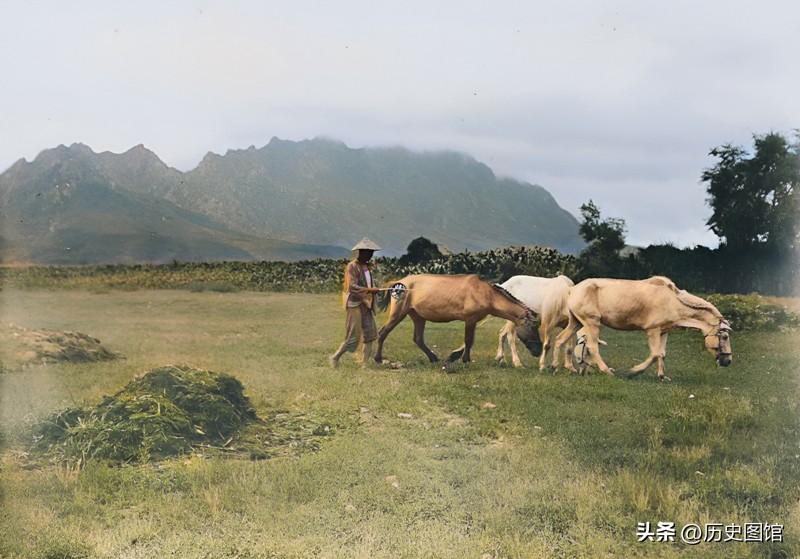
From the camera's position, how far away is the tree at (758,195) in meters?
3.53

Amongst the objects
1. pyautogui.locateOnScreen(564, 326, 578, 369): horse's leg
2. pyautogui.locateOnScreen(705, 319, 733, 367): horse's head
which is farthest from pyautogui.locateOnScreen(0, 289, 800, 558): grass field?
pyautogui.locateOnScreen(564, 326, 578, 369): horse's leg

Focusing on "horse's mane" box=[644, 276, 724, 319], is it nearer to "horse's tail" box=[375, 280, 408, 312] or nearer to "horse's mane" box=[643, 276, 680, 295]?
"horse's mane" box=[643, 276, 680, 295]

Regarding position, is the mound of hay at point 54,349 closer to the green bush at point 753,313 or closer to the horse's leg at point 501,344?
the horse's leg at point 501,344

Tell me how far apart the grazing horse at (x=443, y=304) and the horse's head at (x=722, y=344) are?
0.97 meters

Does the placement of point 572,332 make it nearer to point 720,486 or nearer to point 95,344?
point 720,486

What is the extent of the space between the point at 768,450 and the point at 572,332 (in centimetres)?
118

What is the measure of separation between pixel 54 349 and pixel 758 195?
383cm

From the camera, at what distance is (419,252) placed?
407cm

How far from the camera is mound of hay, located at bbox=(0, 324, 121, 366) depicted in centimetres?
399

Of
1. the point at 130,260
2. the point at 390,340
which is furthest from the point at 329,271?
the point at 130,260

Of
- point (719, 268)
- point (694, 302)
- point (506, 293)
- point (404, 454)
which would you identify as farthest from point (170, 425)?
point (719, 268)

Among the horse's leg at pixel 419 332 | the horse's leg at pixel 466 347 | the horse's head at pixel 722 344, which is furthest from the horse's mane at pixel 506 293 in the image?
the horse's head at pixel 722 344

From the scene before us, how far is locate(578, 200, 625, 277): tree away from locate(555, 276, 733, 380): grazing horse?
0.07 m

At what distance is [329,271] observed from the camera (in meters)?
4.12
